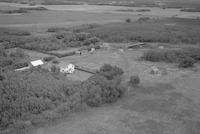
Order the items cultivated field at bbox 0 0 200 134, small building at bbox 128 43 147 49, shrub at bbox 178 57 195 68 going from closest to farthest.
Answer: cultivated field at bbox 0 0 200 134 < shrub at bbox 178 57 195 68 < small building at bbox 128 43 147 49

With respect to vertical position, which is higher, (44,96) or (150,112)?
(44,96)

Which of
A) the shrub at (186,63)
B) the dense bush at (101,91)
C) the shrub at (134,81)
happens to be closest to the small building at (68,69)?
the dense bush at (101,91)

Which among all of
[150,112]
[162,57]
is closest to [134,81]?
[150,112]

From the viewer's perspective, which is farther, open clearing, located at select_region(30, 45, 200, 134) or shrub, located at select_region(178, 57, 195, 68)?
shrub, located at select_region(178, 57, 195, 68)

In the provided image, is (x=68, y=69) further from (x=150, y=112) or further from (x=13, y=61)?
(x=150, y=112)

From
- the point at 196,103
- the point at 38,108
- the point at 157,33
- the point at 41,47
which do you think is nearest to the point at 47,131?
the point at 38,108

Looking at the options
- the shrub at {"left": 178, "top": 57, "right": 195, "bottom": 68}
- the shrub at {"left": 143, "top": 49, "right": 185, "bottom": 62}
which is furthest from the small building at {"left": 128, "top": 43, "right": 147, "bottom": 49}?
the shrub at {"left": 178, "top": 57, "right": 195, "bottom": 68}

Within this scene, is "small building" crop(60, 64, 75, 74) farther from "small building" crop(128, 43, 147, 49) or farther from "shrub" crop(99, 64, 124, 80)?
"small building" crop(128, 43, 147, 49)

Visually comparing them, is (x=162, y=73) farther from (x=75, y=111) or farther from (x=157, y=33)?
(x=157, y=33)
